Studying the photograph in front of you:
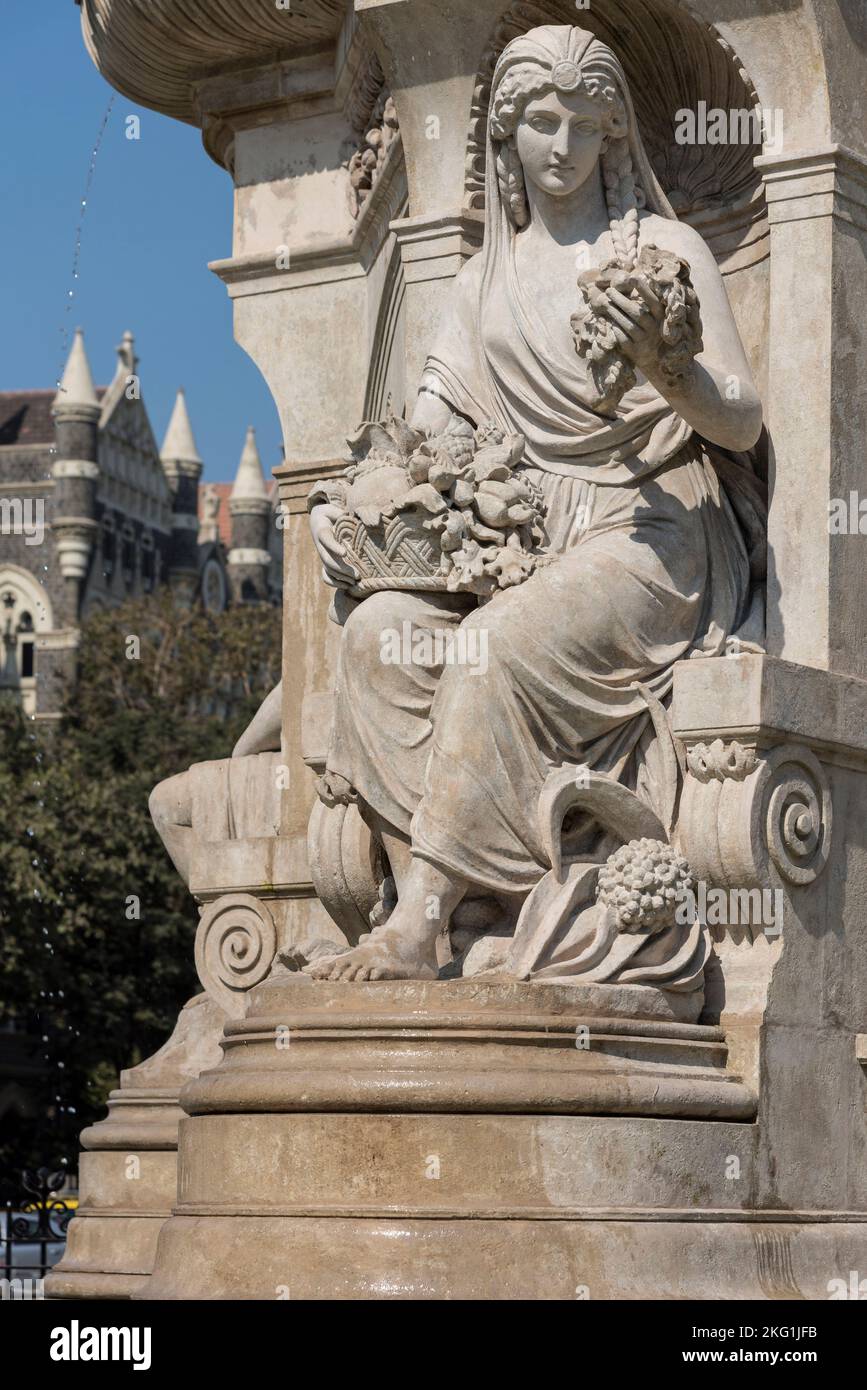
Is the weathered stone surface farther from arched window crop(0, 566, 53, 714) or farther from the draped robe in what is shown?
arched window crop(0, 566, 53, 714)

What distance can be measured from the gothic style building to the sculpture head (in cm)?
7043

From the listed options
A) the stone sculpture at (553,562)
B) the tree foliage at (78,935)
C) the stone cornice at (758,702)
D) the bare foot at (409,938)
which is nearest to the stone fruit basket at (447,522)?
the stone sculpture at (553,562)

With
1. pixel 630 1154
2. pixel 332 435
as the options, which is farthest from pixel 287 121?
pixel 630 1154

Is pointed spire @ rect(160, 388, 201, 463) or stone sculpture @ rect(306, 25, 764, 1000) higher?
pointed spire @ rect(160, 388, 201, 463)

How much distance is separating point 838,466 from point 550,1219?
8.77ft

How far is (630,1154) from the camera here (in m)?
Result: 7.37

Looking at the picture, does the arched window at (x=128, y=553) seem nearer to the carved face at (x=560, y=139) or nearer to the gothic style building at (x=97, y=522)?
the gothic style building at (x=97, y=522)

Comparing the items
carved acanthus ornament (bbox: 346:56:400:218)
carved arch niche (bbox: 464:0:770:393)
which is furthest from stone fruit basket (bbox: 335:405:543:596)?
carved acanthus ornament (bbox: 346:56:400:218)

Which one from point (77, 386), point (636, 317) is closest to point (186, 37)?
point (636, 317)

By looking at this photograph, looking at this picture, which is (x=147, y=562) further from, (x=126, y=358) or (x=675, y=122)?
(x=675, y=122)

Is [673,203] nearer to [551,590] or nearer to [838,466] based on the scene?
[838,466]

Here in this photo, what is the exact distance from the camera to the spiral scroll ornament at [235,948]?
34.6 ft

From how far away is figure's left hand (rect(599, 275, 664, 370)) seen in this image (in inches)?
301

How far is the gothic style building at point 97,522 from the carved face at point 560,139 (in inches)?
2776
